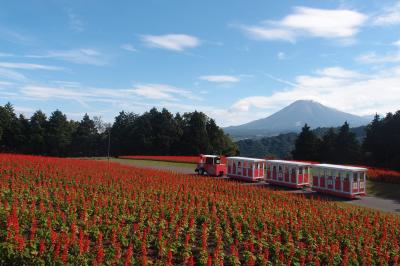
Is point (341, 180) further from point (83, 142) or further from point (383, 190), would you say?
point (83, 142)

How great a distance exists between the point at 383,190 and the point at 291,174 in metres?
6.80

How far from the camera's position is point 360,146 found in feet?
176

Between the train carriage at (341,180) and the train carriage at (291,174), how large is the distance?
1.44 meters

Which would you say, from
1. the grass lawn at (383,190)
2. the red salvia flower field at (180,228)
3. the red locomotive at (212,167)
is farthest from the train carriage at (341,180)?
the red locomotive at (212,167)

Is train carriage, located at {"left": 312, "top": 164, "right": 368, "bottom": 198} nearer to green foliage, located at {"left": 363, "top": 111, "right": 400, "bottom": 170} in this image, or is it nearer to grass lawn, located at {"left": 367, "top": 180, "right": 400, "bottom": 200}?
grass lawn, located at {"left": 367, "top": 180, "right": 400, "bottom": 200}

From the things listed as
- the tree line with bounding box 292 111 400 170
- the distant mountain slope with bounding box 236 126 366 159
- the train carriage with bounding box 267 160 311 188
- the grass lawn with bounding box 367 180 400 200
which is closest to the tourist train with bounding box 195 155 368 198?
the train carriage with bounding box 267 160 311 188

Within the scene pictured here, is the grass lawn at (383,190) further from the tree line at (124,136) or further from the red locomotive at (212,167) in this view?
the tree line at (124,136)

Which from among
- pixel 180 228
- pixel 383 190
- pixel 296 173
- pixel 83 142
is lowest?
pixel 180 228

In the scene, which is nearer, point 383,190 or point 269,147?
point 383,190

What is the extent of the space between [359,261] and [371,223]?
5460 millimetres

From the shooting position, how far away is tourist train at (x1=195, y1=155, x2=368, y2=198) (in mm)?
24000

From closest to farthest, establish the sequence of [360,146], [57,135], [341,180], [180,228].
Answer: [180,228]
[341,180]
[360,146]
[57,135]

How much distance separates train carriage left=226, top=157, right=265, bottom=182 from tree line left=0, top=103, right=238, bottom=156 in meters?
37.9

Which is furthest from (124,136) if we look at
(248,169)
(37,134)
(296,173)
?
(296,173)
